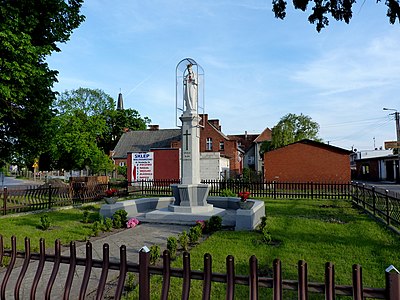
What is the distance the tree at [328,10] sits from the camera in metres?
4.55

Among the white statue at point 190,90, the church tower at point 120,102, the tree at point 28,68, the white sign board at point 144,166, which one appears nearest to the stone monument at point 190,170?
the white statue at point 190,90

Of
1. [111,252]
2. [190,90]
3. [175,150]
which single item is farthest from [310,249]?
[175,150]

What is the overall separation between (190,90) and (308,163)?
21.0 metres

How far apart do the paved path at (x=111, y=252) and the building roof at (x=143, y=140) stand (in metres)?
36.1

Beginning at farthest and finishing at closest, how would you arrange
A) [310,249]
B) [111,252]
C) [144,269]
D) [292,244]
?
[292,244], [111,252], [310,249], [144,269]

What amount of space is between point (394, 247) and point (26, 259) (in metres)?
7.74

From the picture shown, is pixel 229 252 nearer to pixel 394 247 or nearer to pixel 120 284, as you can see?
pixel 394 247

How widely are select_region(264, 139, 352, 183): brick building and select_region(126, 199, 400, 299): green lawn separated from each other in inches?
759

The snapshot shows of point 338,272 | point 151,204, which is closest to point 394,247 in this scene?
point 338,272

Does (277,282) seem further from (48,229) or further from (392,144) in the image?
(392,144)

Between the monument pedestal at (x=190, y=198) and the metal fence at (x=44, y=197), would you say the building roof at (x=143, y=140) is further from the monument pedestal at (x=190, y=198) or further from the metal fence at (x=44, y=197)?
the monument pedestal at (x=190, y=198)

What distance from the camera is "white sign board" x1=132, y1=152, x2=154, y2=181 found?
25203 mm

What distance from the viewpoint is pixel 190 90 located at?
12914 mm

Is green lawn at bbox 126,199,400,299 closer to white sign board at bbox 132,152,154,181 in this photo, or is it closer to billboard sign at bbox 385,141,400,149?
white sign board at bbox 132,152,154,181
